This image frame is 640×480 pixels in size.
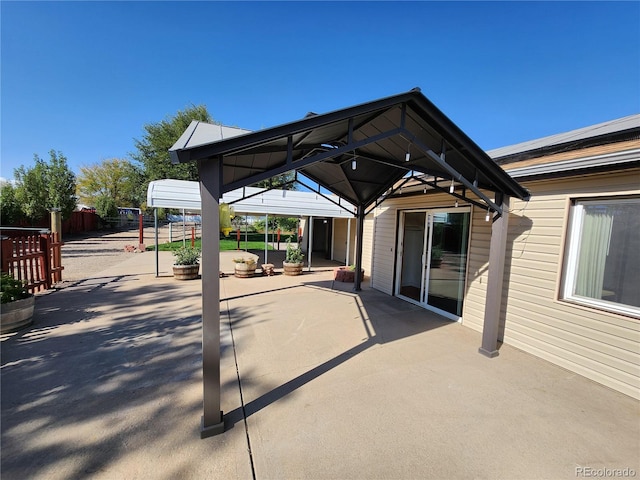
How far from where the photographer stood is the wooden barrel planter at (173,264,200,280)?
8133 millimetres

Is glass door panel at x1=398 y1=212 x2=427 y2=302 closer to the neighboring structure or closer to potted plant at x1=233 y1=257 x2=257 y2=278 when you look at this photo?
the neighboring structure

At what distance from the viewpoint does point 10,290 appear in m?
4.13

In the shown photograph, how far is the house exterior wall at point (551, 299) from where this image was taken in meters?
3.11

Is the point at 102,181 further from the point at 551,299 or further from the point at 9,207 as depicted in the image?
the point at 551,299

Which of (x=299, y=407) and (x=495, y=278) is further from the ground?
(x=495, y=278)

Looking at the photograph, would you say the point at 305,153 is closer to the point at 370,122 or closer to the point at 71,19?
the point at 370,122

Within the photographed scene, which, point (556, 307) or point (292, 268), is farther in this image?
point (292, 268)

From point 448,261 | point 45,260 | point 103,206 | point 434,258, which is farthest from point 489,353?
point 103,206

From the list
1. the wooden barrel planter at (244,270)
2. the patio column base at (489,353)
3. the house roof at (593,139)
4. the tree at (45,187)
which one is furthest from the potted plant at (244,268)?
the tree at (45,187)

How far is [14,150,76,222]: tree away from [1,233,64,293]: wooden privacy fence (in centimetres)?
1389

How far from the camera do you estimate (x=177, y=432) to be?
7.47ft

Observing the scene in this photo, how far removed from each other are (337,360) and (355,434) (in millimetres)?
1306

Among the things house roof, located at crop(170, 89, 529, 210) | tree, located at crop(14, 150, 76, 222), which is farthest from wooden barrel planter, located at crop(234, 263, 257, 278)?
tree, located at crop(14, 150, 76, 222)

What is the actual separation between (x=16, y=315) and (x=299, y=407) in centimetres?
465
